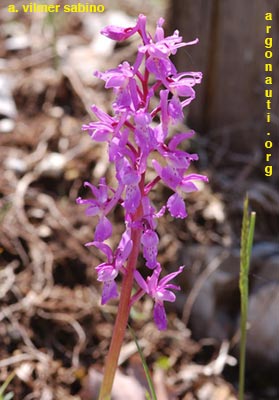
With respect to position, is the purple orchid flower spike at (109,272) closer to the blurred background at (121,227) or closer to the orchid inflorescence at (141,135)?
the orchid inflorescence at (141,135)

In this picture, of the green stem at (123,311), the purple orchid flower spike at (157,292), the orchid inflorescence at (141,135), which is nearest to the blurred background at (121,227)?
the green stem at (123,311)

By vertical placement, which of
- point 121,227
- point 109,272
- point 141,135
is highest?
point 141,135

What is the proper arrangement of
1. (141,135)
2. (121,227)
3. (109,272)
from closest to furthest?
(141,135)
(109,272)
(121,227)

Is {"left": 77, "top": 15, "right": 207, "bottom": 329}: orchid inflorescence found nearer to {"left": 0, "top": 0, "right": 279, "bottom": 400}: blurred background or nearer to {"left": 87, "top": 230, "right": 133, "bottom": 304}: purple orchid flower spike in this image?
{"left": 87, "top": 230, "right": 133, "bottom": 304}: purple orchid flower spike

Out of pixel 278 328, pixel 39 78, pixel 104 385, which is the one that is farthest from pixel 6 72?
pixel 104 385

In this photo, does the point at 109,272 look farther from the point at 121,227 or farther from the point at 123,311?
the point at 121,227

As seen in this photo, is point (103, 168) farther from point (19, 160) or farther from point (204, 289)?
point (204, 289)

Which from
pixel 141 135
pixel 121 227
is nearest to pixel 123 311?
pixel 141 135

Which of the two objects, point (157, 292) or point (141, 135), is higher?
point (141, 135)
